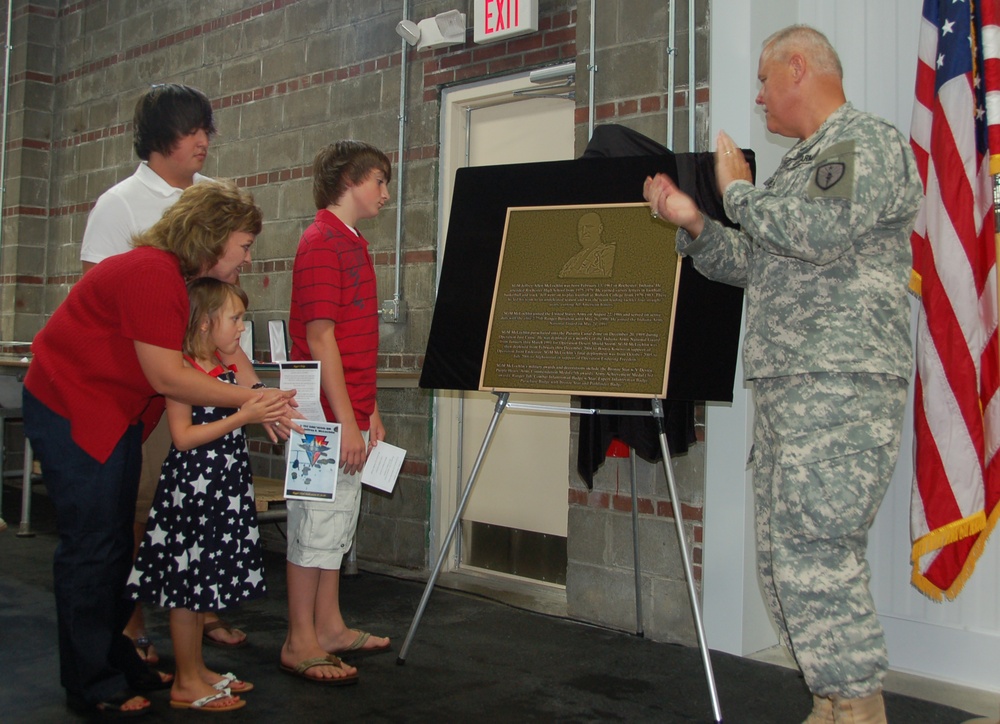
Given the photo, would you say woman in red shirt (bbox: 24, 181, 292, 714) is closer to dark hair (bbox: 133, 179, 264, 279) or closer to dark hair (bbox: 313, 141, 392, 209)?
dark hair (bbox: 133, 179, 264, 279)

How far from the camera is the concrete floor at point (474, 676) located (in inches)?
106

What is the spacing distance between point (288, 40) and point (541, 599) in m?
3.54

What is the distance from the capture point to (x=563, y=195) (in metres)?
3.09

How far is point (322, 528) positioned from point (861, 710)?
161cm

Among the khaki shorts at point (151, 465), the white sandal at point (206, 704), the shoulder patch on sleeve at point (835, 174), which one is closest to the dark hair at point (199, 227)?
the khaki shorts at point (151, 465)

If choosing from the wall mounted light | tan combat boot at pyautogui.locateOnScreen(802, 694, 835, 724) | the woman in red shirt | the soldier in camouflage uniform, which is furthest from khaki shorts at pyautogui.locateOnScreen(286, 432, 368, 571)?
the wall mounted light

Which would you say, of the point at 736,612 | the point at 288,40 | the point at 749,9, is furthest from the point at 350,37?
the point at 736,612

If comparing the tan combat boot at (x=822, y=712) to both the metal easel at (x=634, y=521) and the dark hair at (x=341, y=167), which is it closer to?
the metal easel at (x=634, y=521)

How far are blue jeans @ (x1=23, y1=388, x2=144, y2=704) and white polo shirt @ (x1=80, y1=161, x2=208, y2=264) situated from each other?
0.61 metres

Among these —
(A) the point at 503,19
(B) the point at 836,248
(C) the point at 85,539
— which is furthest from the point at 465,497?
(A) the point at 503,19

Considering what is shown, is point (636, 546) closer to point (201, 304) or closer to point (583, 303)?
point (583, 303)

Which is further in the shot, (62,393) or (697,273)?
(697,273)

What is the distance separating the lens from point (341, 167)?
3.01 metres

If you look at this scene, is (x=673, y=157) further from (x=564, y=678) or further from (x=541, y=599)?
(x=541, y=599)
